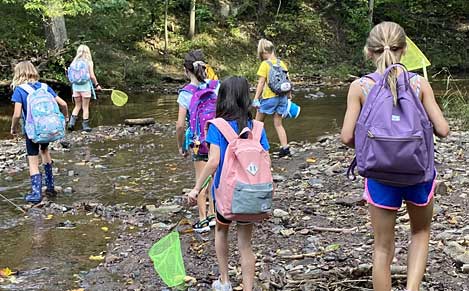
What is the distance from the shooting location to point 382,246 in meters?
3.48

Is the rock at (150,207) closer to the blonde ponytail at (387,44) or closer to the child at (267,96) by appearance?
the child at (267,96)

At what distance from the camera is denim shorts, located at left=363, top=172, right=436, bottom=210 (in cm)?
335

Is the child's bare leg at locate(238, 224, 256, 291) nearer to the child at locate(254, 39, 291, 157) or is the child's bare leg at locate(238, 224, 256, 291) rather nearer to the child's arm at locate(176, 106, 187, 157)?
the child's arm at locate(176, 106, 187, 157)

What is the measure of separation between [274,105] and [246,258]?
5.39 metres

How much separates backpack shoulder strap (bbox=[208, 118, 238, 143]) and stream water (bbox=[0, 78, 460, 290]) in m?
1.83

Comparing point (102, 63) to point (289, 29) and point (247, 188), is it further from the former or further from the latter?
point (247, 188)

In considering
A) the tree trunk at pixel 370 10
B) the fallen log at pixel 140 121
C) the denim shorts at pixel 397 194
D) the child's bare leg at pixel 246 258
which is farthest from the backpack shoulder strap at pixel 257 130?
the tree trunk at pixel 370 10

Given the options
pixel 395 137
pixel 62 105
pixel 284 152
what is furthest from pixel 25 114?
pixel 395 137

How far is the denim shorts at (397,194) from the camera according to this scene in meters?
3.35

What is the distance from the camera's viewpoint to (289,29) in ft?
87.8

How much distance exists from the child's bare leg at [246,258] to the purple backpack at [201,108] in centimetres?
163

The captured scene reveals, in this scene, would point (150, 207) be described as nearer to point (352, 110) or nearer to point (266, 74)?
point (266, 74)

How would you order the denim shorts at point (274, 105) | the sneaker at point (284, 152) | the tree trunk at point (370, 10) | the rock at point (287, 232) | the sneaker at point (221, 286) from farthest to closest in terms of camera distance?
1. the tree trunk at point (370, 10)
2. the sneaker at point (284, 152)
3. the denim shorts at point (274, 105)
4. the rock at point (287, 232)
5. the sneaker at point (221, 286)

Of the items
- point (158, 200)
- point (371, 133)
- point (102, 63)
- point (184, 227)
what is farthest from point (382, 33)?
point (102, 63)
